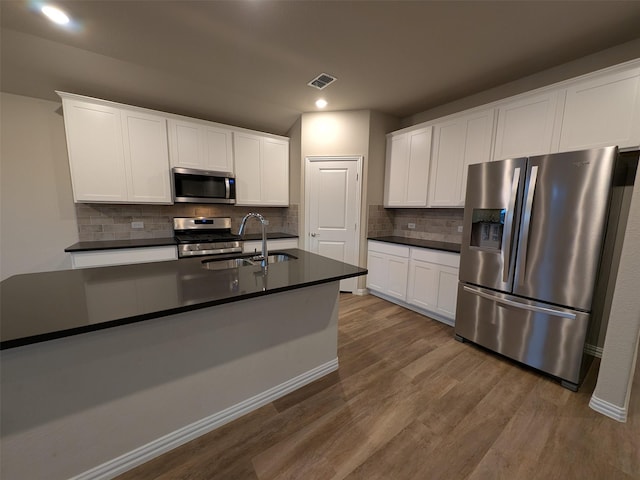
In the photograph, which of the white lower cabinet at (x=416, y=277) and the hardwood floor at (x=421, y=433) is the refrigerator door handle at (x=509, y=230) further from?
the hardwood floor at (x=421, y=433)

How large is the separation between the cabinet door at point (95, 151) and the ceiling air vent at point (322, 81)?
2296 mm

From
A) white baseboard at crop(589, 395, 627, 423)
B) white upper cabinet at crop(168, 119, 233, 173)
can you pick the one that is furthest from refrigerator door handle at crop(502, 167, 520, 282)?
white upper cabinet at crop(168, 119, 233, 173)

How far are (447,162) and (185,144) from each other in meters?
3.40

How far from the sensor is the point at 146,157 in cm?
306

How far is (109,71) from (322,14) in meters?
2.38

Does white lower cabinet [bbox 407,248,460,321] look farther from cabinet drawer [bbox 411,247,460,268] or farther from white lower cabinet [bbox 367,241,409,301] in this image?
white lower cabinet [bbox 367,241,409,301]

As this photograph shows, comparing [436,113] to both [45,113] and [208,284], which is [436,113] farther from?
[45,113]

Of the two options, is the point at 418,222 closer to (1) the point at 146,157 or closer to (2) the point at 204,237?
(2) the point at 204,237

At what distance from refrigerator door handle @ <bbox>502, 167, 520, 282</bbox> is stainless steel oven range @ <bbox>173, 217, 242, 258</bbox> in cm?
294

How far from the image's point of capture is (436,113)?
3547 mm

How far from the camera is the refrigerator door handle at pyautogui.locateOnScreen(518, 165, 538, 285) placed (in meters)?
1.95

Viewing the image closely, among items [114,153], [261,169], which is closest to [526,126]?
[261,169]

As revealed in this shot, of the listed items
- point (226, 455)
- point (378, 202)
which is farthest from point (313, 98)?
point (226, 455)

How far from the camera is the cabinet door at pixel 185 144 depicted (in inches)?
125
